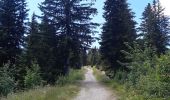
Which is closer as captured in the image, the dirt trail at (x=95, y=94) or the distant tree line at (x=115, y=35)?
the dirt trail at (x=95, y=94)

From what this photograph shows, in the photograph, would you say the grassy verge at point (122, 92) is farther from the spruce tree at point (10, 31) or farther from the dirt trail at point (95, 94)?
the spruce tree at point (10, 31)

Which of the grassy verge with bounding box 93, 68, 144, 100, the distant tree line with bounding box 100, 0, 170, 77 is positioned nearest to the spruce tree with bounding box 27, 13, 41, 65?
the distant tree line with bounding box 100, 0, 170, 77

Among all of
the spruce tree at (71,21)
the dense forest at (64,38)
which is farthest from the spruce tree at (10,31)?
the spruce tree at (71,21)

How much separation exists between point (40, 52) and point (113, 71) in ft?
25.7

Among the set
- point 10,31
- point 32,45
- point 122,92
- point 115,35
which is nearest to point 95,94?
point 122,92

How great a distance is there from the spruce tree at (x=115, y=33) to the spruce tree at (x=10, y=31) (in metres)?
9.66

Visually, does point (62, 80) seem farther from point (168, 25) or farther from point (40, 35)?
point (168, 25)

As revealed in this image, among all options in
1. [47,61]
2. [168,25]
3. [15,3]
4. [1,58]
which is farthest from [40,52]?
[168,25]

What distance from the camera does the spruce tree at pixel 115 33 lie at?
37.1 m

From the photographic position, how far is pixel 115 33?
37.4 m

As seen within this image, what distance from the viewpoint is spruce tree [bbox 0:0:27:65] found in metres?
39.9

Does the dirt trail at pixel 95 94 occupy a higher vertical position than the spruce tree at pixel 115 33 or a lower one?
lower

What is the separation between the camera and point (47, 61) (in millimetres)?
37000

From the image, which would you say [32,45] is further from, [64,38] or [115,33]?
[115,33]
